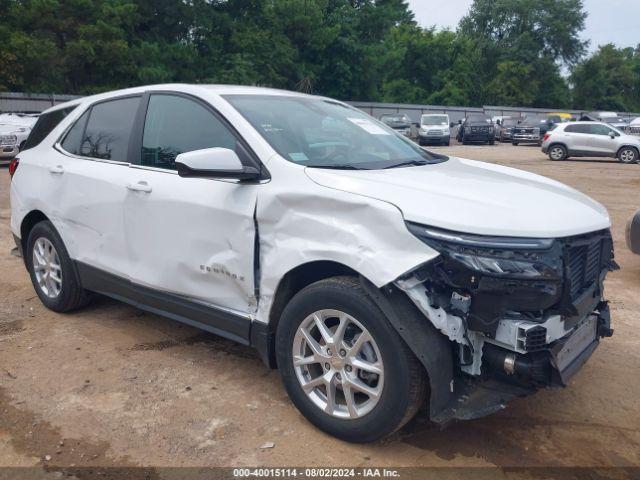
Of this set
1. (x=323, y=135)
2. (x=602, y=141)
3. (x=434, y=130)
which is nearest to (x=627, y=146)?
(x=602, y=141)

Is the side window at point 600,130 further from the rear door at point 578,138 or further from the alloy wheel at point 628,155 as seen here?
the alloy wheel at point 628,155

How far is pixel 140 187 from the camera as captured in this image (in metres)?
3.88

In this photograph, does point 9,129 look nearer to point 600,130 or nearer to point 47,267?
point 47,267

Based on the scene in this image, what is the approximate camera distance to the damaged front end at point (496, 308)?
2623 millimetres

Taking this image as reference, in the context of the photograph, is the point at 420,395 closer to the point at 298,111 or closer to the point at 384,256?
→ the point at 384,256

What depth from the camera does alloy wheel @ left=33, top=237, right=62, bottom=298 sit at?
4800 millimetres

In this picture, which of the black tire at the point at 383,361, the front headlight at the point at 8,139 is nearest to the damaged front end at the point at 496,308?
the black tire at the point at 383,361

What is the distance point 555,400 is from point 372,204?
1.74 metres

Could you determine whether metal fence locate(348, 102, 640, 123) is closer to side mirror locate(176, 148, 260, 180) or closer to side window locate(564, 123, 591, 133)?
side window locate(564, 123, 591, 133)

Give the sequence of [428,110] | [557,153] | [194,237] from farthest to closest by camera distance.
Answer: [428,110], [557,153], [194,237]

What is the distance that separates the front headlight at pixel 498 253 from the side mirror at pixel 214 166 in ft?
3.52

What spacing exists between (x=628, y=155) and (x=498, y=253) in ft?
75.0

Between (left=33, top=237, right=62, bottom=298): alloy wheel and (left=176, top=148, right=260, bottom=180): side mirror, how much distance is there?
6.77 ft

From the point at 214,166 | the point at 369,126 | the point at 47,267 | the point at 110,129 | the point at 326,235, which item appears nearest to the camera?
the point at 326,235
